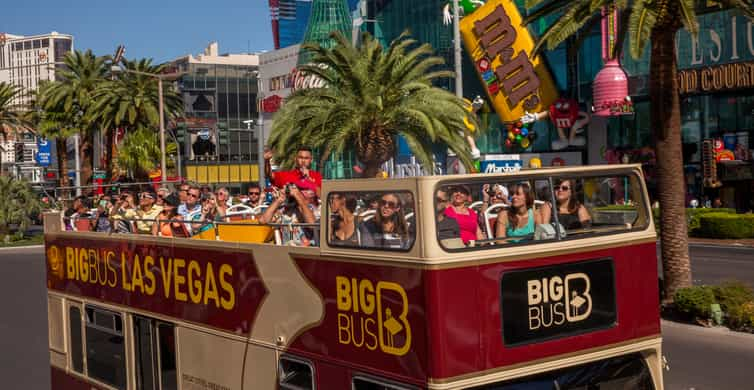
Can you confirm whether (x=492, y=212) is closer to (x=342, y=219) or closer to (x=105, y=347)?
(x=342, y=219)

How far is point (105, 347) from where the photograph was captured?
31.9 feet

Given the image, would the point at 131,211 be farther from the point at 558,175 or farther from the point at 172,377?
the point at 558,175

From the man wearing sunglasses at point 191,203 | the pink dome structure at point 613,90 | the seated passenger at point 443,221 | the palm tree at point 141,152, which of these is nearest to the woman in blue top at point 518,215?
the seated passenger at point 443,221

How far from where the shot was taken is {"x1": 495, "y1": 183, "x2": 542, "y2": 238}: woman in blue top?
6.10 metres

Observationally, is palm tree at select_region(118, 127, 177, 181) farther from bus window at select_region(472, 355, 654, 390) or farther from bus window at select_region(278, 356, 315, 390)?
bus window at select_region(472, 355, 654, 390)

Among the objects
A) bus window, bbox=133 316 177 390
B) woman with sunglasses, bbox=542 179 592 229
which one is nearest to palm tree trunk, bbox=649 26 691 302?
bus window, bbox=133 316 177 390

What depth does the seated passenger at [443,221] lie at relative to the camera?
17.9 ft

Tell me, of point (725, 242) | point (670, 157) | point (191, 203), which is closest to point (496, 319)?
point (191, 203)

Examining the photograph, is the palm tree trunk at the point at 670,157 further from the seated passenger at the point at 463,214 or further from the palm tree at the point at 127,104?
the palm tree at the point at 127,104

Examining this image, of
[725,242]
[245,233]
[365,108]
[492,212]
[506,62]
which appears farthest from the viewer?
[506,62]

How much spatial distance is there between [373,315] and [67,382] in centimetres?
635

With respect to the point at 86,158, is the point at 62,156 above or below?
above

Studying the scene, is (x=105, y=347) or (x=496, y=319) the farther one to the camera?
(x=105, y=347)

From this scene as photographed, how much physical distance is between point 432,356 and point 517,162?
32935 mm
